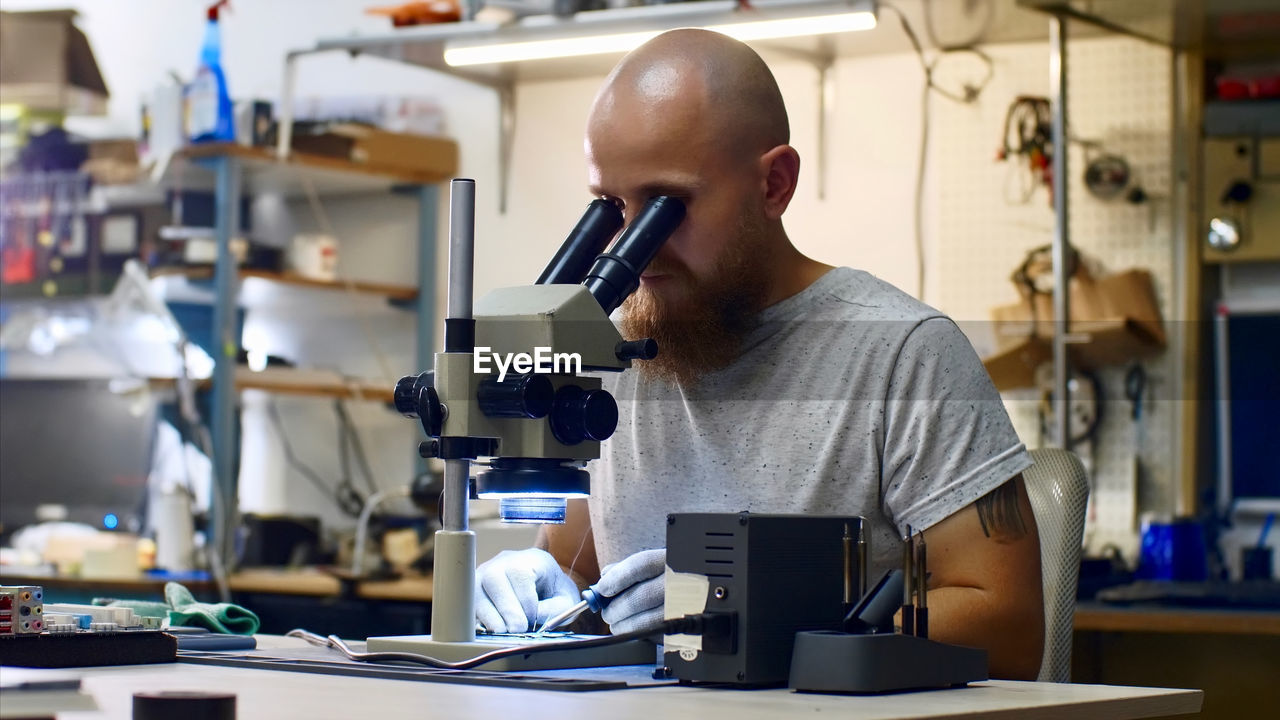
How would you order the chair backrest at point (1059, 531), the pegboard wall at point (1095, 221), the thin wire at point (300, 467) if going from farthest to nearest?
the thin wire at point (300, 467) → the pegboard wall at point (1095, 221) → the chair backrest at point (1059, 531)

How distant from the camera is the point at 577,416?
3.63 feet

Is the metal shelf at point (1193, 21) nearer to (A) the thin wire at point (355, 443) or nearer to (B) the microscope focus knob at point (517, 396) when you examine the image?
(A) the thin wire at point (355, 443)

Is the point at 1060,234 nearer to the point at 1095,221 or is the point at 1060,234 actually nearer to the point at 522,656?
the point at 1095,221

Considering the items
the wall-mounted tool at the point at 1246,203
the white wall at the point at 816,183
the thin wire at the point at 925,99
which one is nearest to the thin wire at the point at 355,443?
the white wall at the point at 816,183

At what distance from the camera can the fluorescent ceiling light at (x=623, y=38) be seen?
3.12 metres

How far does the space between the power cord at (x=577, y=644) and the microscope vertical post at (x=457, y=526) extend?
0.11 ft

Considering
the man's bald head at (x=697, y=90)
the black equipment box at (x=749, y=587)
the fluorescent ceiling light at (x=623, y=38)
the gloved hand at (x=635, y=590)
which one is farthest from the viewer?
the fluorescent ceiling light at (x=623, y=38)

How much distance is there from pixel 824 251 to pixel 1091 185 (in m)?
0.60

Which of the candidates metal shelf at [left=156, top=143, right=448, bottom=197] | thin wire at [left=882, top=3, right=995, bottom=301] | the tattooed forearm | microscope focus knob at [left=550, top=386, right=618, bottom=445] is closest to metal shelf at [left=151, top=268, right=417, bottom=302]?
metal shelf at [left=156, top=143, right=448, bottom=197]

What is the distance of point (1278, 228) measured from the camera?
11.0 feet

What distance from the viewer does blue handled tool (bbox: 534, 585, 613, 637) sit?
121 cm

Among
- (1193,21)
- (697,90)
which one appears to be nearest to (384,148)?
(1193,21)

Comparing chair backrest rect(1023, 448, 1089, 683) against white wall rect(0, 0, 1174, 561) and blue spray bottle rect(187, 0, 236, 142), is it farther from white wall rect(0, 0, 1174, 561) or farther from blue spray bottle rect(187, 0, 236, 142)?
blue spray bottle rect(187, 0, 236, 142)

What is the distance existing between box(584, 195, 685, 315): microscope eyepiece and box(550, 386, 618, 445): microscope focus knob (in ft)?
0.25
